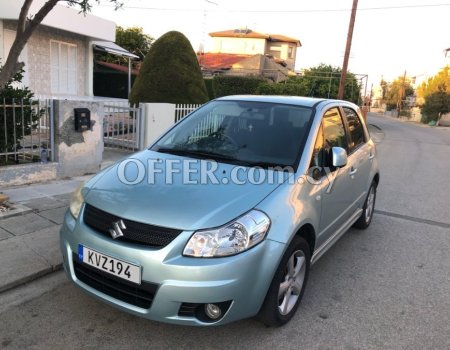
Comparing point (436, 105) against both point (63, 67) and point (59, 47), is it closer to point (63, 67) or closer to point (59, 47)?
point (63, 67)

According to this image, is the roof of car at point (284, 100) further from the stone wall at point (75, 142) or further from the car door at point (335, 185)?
the stone wall at point (75, 142)

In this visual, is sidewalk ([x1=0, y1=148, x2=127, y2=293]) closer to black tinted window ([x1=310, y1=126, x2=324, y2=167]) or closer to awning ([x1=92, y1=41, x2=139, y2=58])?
black tinted window ([x1=310, y1=126, x2=324, y2=167])

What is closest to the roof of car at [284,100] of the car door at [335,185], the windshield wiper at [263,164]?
the car door at [335,185]

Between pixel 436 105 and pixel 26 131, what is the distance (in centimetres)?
4332

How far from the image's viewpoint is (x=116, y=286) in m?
2.64

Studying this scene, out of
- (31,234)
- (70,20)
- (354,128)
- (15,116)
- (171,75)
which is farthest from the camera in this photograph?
(70,20)

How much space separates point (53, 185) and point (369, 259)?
452 centimetres

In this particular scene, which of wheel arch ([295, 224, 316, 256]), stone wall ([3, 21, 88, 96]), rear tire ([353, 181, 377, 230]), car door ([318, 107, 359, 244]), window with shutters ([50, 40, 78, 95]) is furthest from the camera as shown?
window with shutters ([50, 40, 78, 95])

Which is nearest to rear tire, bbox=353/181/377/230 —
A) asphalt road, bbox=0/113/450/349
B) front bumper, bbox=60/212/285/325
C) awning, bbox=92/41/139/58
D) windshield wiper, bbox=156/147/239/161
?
asphalt road, bbox=0/113/450/349

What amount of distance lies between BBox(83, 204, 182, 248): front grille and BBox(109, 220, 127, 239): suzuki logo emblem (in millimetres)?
16

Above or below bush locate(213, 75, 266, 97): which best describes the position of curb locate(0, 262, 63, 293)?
below

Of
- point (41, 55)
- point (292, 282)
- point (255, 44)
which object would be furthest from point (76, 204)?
point (255, 44)

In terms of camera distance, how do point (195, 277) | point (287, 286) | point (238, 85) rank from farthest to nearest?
1. point (238, 85)
2. point (287, 286)
3. point (195, 277)

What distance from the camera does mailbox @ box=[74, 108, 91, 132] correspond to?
6512 mm
